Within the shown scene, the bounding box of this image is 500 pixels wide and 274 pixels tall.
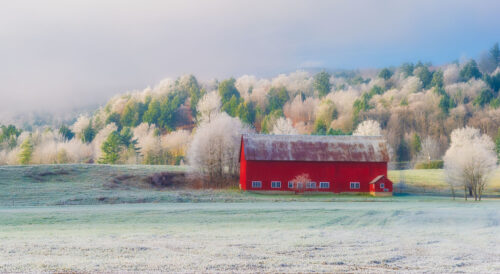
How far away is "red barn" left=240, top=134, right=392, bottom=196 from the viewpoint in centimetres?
5859

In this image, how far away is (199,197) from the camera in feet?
155

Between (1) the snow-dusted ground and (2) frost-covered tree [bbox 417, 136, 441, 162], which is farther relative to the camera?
(2) frost-covered tree [bbox 417, 136, 441, 162]

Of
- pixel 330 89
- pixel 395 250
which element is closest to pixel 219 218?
pixel 395 250

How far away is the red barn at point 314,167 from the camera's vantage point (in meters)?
58.6

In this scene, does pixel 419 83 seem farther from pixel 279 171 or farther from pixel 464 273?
pixel 464 273

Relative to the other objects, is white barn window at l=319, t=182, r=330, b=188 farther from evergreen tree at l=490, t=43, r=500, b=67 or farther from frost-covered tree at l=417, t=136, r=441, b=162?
evergreen tree at l=490, t=43, r=500, b=67

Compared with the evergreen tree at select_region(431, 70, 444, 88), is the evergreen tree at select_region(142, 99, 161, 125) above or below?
below

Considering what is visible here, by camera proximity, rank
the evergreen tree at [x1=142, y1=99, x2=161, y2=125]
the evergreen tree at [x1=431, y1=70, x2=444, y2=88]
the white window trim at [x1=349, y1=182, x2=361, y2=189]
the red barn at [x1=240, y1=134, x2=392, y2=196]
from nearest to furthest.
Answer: the red barn at [x1=240, y1=134, x2=392, y2=196]
the white window trim at [x1=349, y1=182, x2=361, y2=189]
the evergreen tree at [x1=431, y1=70, x2=444, y2=88]
the evergreen tree at [x1=142, y1=99, x2=161, y2=125]

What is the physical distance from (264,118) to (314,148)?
60.0 m

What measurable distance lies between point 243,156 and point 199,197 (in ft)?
49.9

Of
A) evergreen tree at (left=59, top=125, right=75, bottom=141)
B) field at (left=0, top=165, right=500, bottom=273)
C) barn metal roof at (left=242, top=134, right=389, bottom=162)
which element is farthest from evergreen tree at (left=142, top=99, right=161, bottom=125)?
field at (left=0, top=165, right=500, bottom=273)

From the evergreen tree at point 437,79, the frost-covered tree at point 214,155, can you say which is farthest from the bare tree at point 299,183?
the evergreen tree at point 437,79

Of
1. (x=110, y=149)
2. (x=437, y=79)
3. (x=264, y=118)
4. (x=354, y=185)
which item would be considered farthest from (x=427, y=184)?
(x=437, y=79)

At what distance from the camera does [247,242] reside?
65.2 feet
